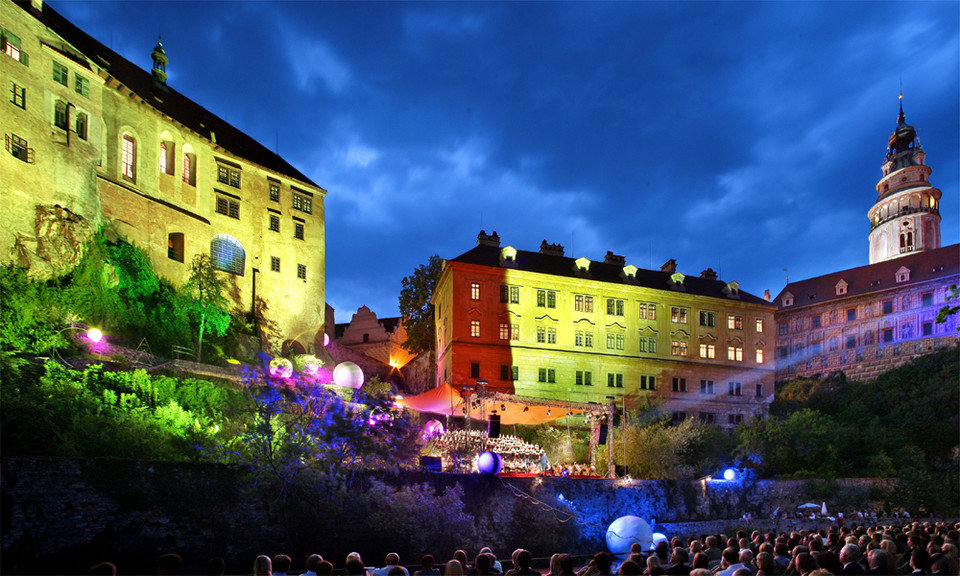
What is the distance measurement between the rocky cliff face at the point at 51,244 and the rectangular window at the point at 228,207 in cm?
1097

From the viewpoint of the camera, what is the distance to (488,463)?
1016 inches

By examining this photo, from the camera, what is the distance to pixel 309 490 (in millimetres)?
22094

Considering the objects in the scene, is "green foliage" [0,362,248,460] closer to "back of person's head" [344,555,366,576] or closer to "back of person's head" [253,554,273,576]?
"back of person's head" [253,554,273,576]

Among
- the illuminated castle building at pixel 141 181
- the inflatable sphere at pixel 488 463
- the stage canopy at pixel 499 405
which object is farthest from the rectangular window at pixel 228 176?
the inflatable sphere at pixel 488 463

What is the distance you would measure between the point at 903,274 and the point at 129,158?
6604 cm

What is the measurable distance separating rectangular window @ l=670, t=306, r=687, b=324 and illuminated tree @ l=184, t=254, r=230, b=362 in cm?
3311

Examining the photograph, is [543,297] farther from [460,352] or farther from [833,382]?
[833,382]

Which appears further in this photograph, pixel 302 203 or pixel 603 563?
pixel 302 203

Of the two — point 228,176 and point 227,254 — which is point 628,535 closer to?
point 227,254

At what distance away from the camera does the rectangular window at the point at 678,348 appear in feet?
168

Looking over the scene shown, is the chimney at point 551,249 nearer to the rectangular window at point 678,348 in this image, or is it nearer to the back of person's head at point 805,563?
the rectangular window at point 678,348

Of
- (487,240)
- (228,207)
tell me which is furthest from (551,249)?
(228,207)

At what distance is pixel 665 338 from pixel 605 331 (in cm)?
555

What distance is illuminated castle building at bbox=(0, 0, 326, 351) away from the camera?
96.3 ft
